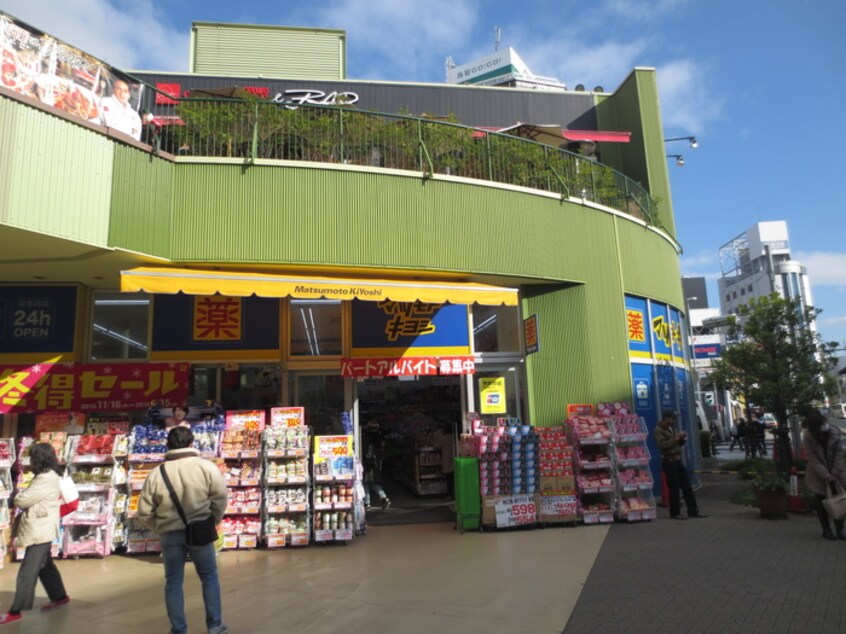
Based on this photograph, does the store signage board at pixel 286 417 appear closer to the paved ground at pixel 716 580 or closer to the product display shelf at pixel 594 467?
the product display shelf at pixel 594 467

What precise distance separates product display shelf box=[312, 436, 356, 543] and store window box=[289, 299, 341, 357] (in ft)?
6.74

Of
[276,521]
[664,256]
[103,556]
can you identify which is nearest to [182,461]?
[276,521]

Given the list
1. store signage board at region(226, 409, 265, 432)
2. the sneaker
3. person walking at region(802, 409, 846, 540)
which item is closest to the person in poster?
Result: store signage board at region(226, 409, 265, 432)

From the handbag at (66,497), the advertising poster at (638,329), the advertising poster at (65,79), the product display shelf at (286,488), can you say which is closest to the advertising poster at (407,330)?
the product display shelf at (286,488)

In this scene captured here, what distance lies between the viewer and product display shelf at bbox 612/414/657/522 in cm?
833

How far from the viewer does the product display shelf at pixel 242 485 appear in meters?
7.32

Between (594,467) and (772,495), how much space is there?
2514mm

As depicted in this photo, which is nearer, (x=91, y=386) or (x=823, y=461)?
(x=823, y=461)

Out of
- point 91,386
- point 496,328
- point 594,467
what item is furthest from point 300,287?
point 594,467

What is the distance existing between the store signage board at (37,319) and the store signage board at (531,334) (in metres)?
7.17

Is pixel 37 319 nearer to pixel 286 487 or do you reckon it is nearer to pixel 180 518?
pixel 286 487

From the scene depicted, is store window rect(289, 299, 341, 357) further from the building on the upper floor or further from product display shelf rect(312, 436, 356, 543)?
product display shelf rect(312, 436, 356, 543)

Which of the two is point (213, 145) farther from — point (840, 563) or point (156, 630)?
point (840, 563)

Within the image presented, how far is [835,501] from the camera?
670cm
